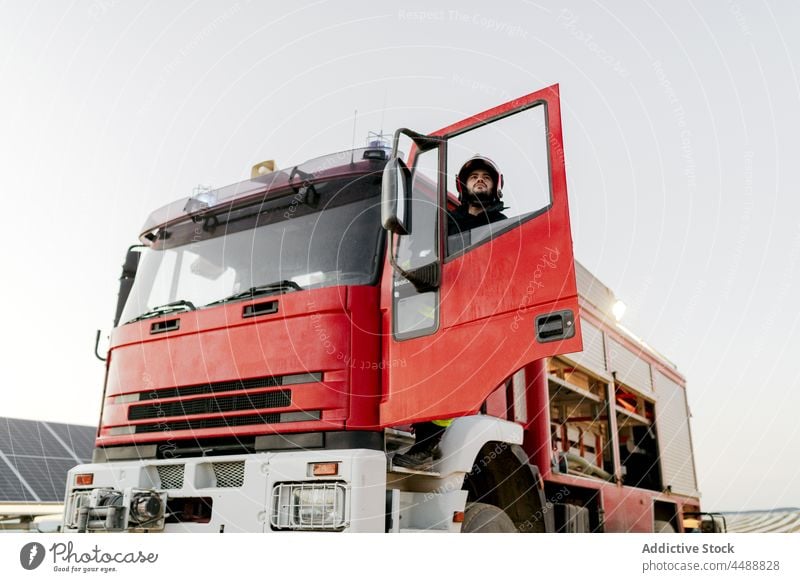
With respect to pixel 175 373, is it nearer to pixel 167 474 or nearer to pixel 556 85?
pixel 167 474

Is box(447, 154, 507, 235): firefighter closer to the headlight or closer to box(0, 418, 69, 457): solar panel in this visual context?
the headlight

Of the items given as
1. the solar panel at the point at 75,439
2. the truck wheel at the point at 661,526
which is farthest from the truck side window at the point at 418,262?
the solar panel at the point at 75,439

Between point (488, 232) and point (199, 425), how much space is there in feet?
7.40

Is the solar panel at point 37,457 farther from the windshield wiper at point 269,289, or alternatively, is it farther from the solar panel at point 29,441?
the windshield wiper at point 269,289

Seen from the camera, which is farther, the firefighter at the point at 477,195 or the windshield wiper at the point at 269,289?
the windshield wiper at the point at 269,289

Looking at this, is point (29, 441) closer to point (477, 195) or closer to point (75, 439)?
point (75, 439)

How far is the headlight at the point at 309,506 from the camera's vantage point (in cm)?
352

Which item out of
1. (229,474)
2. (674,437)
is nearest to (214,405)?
(229,474)

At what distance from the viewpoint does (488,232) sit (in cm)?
396

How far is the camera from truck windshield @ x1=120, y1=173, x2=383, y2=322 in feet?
13.9

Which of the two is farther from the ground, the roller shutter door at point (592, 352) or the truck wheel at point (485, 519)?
the roller shutter door at point (592, 352)

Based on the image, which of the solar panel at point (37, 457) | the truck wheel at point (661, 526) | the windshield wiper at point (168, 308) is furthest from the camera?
the solar panel at point (37, 457)

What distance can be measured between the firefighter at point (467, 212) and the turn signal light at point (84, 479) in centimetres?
221
